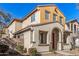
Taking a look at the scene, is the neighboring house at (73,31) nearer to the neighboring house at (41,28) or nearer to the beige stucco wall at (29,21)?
the neighboring house at (41,28)

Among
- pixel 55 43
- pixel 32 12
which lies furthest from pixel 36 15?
pixel 55 43

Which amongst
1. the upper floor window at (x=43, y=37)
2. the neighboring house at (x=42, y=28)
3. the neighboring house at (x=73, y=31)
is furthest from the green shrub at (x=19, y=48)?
the neighboring house at (x=73, y=31)

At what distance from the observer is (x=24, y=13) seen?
577 cm

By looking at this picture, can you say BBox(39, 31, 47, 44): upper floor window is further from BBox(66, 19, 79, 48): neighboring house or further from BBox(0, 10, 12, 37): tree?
BBox(0, 10, 12, 37): tree

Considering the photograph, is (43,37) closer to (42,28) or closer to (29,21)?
(42,28)

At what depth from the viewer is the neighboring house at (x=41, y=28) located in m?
5.79

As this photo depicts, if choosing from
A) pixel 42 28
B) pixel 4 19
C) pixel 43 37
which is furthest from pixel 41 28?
pixel 4 19

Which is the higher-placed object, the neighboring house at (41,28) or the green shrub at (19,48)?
the neighboring house at (41,28)

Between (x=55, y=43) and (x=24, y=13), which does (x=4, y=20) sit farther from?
(x=55, y=43)

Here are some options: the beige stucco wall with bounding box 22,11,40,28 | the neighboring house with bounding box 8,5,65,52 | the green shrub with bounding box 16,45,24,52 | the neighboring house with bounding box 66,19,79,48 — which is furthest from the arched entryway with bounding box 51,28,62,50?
the green shrub with bounding box 16,45,24,52

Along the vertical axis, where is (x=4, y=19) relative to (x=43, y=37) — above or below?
above

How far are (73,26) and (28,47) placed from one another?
63 cm

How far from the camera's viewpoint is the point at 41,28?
5.81 metres

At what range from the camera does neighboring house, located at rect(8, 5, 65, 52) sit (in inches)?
228
